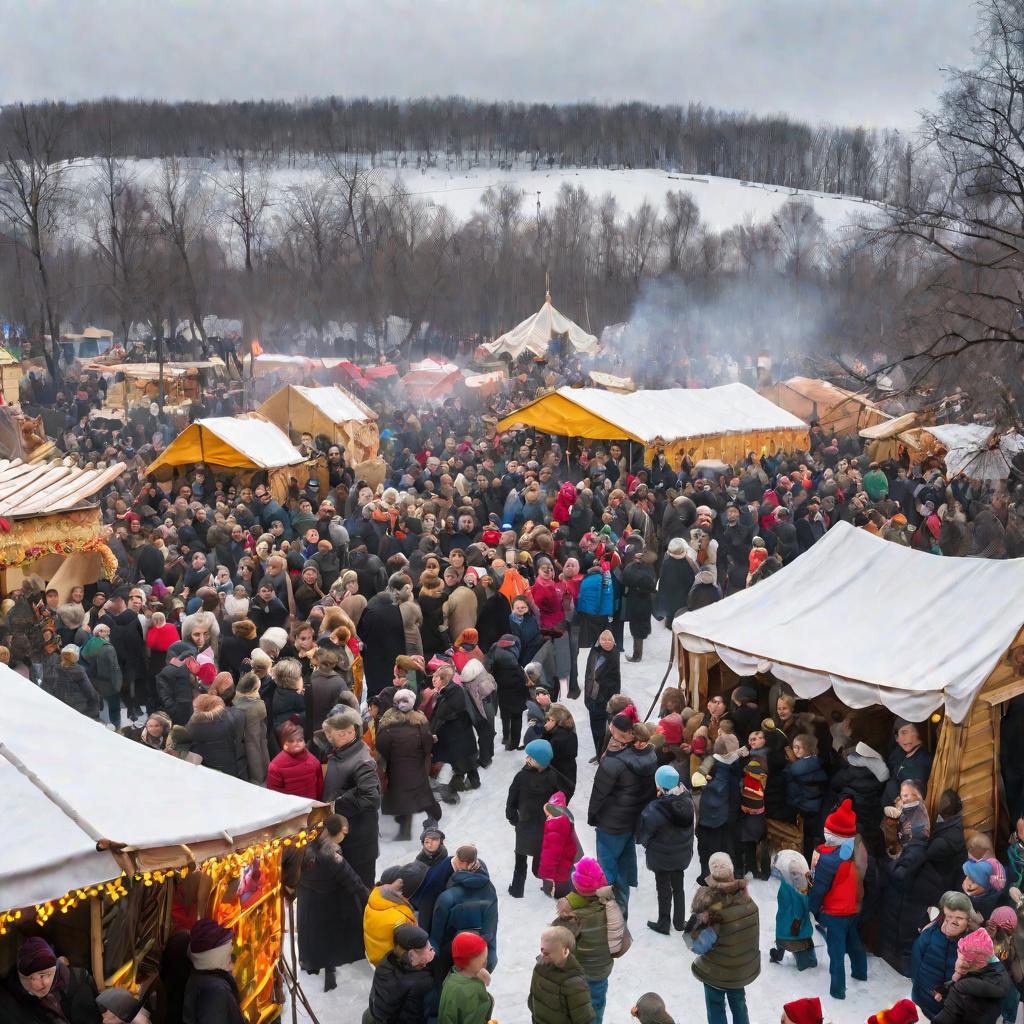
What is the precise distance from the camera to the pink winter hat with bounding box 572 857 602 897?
5.05 meters

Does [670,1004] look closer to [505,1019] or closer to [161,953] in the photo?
[505,1019]

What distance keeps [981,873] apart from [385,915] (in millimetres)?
2896

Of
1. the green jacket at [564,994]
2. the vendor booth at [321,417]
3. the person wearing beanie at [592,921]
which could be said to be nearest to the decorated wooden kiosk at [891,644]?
the person wearing beanie at [592,921]

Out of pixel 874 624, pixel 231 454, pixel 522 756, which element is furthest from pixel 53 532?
pixel 874 624

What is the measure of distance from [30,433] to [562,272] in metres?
44.8

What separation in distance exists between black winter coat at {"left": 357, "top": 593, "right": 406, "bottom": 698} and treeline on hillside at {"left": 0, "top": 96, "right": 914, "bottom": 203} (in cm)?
10114

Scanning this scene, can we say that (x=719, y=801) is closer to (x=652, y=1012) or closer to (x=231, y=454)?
(x=652, y=1012)

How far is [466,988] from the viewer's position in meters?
4.48

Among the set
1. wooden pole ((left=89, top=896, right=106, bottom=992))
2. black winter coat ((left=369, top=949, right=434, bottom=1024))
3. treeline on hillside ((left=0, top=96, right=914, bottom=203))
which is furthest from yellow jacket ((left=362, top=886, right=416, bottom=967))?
treeline on hillside ((left=0, top=96, right=914, bottom=203))

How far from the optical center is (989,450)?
49.3 feet

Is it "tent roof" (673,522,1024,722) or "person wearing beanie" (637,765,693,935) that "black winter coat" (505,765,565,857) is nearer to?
"person wearing beanie" (637,765,693,935)

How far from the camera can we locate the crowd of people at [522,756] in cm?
504

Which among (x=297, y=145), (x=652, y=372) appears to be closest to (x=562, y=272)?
(x=652, y=372)

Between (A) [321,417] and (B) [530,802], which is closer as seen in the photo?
(B) [530,802]
